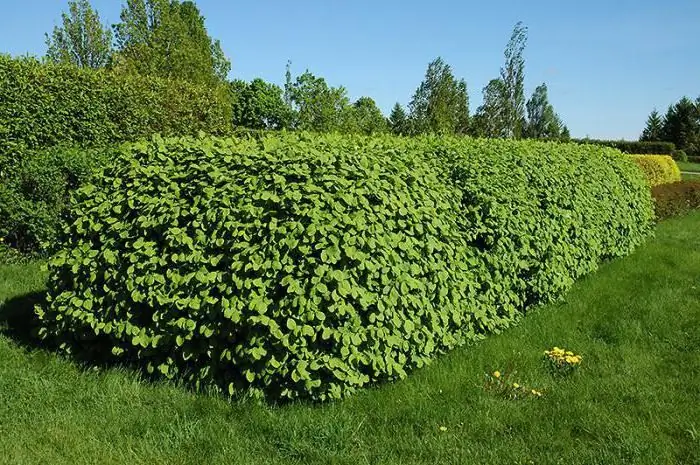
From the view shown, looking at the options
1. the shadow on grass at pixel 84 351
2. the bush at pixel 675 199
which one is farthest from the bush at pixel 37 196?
the bush at pixel 675 199

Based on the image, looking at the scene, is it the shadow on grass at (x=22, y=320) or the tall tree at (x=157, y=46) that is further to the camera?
the tall tree at (x=157, y=46)

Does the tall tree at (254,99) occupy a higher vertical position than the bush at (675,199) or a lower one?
higher

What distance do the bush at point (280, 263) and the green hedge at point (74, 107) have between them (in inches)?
170

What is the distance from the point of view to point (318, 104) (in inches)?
498

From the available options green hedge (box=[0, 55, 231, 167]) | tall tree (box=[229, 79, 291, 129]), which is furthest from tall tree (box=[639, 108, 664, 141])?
green hedge (box=[0, 55, 231, 167])

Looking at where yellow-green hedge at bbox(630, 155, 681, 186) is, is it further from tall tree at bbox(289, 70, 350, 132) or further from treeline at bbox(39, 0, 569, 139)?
tall tree at bbox(289, 70, 350, 132)

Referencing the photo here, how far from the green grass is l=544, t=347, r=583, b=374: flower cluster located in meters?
0.08

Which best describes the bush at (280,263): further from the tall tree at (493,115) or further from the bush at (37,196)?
the tall tree at (493,115)

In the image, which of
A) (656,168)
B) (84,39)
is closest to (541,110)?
(656,168)

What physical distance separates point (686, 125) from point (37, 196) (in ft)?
175

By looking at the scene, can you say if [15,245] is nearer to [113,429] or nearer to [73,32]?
[113,429]

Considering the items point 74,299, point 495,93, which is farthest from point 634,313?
point 495,93

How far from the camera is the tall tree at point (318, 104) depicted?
12.6 meters

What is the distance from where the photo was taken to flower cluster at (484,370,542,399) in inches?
159
